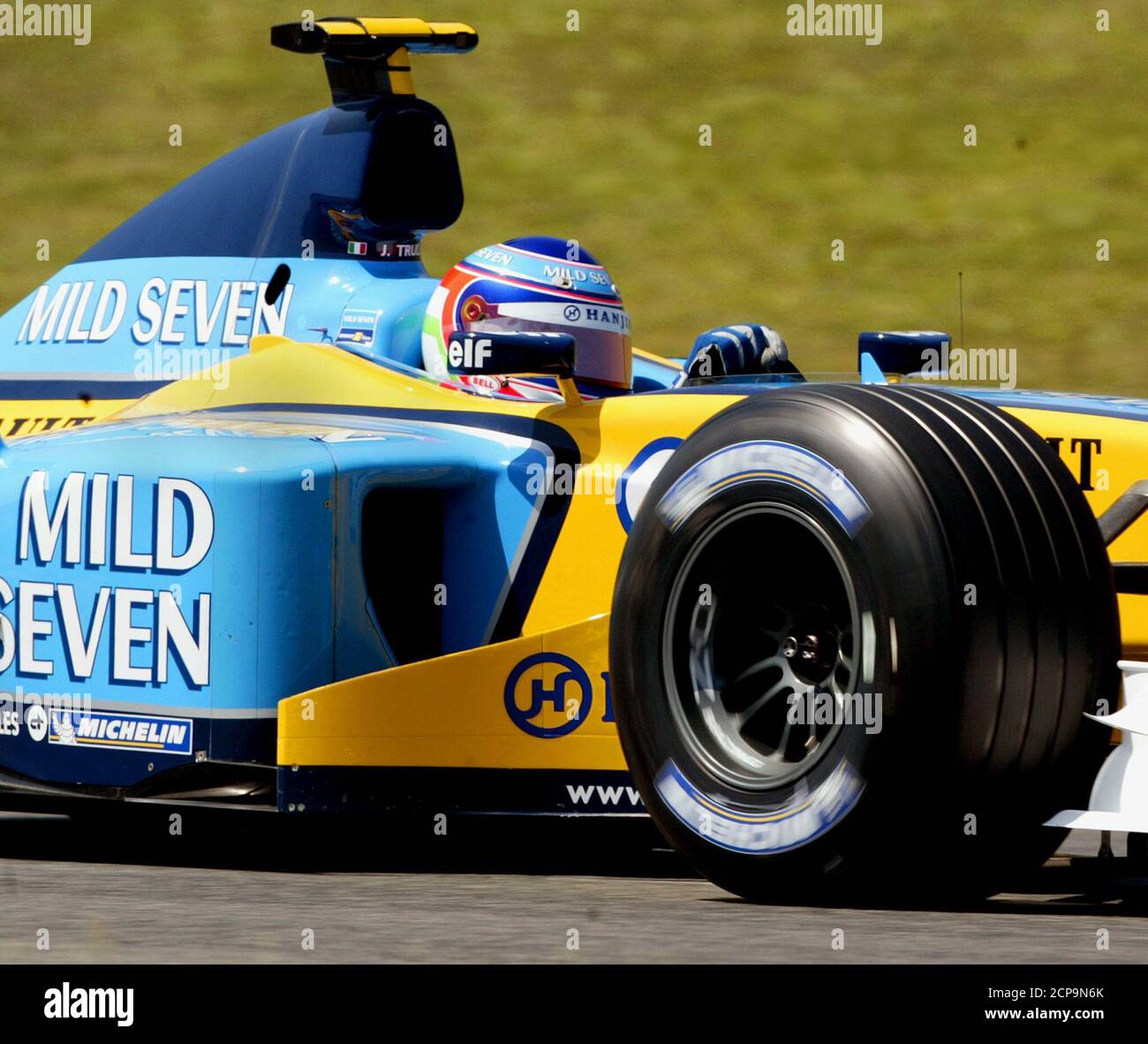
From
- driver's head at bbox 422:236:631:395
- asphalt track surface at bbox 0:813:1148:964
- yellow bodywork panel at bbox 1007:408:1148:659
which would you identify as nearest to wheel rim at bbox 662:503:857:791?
asphalt track surface at bbox 0:813:1148:964

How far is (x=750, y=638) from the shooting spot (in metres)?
5.08

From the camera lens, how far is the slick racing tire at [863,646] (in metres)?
4.53

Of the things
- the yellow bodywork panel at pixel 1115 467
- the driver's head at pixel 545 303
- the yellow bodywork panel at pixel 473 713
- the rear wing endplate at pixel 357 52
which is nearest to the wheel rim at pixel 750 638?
the yellow bodywork panel at pixel 473 713

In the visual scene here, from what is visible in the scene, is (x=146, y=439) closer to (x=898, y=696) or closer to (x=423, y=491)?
(x=423, y=491)

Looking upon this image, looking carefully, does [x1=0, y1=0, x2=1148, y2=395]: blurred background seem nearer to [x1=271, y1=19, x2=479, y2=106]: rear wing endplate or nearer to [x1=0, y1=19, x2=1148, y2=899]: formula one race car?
[x1=271, y1=19, x2=479, y2=106]: rear wing endplate

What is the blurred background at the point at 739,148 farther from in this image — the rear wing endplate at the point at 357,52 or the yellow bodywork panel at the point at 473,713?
the yellow bodywork panel at the point at 473,713

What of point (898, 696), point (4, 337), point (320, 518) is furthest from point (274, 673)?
point (4, 337)

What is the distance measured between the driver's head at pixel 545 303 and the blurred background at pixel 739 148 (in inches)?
573

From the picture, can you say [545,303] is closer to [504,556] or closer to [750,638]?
[504,556]

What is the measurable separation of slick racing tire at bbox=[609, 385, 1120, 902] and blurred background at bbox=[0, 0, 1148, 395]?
639 inches

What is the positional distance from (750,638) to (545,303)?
76.1 inches

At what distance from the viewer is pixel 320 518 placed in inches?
232

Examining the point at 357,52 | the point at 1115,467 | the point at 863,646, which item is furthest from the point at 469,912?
the point at 357,52

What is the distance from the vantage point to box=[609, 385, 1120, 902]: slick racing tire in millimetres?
4531
